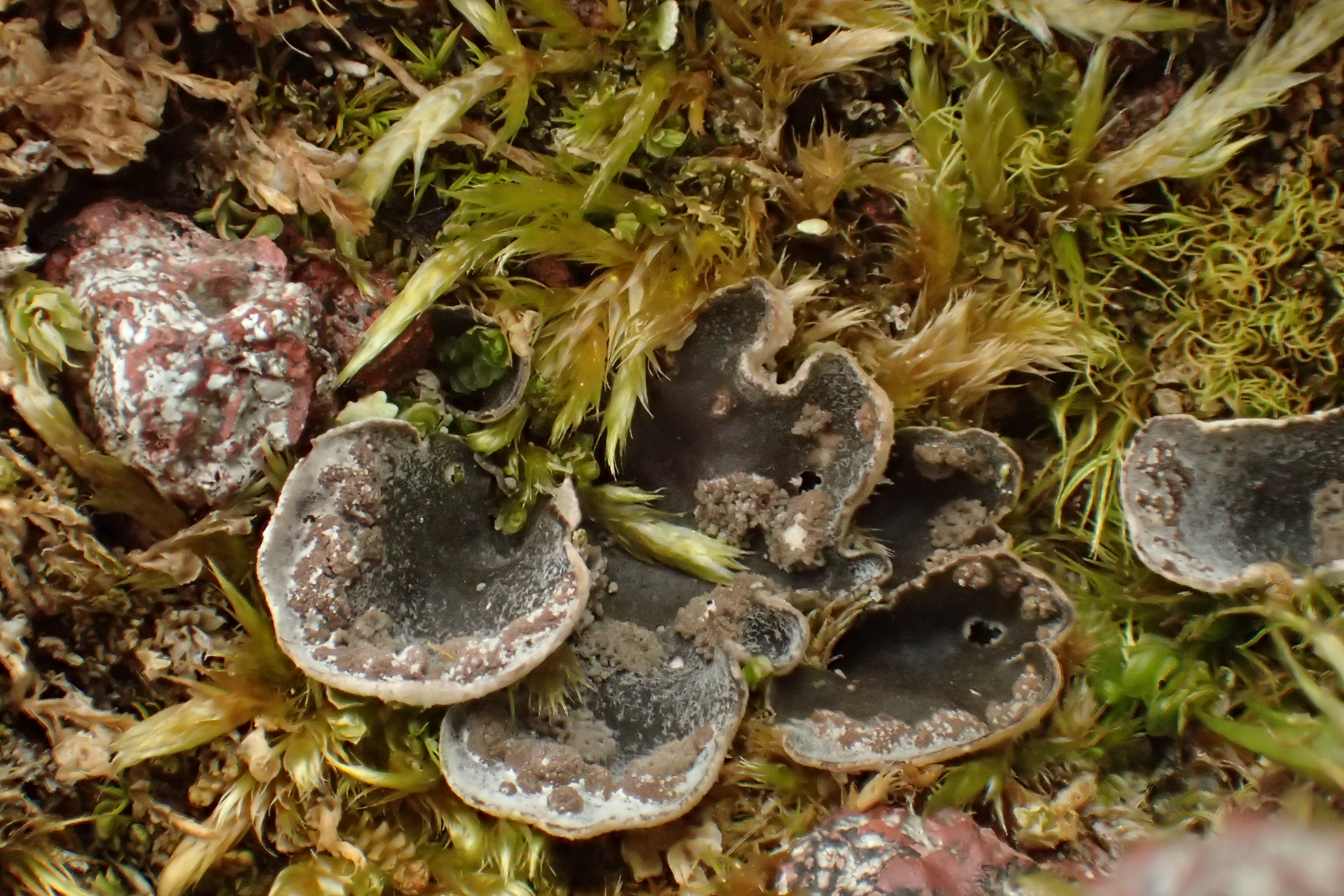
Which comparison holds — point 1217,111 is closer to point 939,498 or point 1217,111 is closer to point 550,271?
point 939,498

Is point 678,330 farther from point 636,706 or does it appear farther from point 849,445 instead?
point 636,706

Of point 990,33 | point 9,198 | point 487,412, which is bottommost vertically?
point 487,412

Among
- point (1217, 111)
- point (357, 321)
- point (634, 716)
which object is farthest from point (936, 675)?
point (357, 321)

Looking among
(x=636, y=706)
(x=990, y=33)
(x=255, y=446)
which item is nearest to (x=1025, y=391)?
(x=990, y=33)

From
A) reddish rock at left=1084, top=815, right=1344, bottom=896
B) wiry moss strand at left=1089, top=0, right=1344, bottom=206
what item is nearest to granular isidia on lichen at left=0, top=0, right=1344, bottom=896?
wiry moss strand at left=1089, top=0, right=1344, bottom=206

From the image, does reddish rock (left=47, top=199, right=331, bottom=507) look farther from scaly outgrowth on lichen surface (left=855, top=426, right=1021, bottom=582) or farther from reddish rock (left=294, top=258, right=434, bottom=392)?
scaly outgrowth on lichen surface (left=855, top=426, right=1021, bottom=582)

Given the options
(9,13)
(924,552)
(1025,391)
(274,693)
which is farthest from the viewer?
(1025,391)
